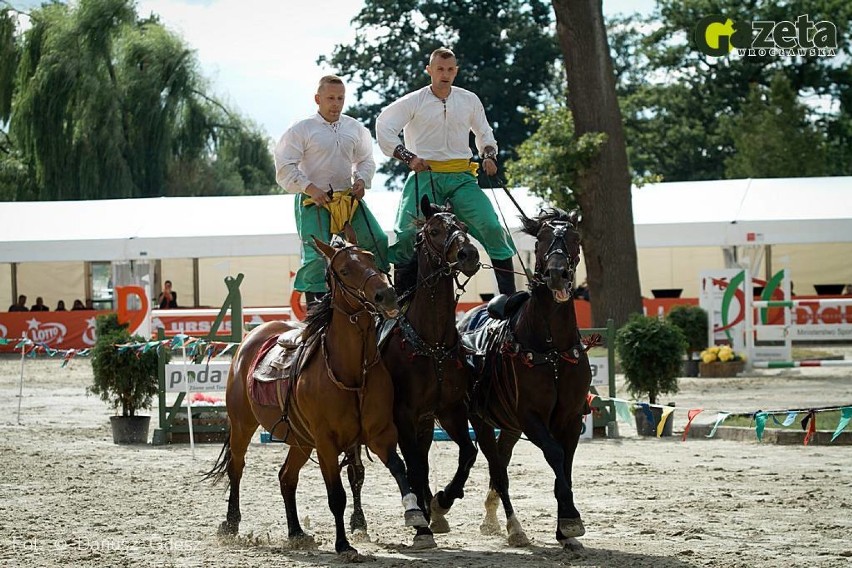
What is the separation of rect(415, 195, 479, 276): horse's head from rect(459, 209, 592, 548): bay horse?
1.58ft

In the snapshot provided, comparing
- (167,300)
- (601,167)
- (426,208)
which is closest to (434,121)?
(426,208)

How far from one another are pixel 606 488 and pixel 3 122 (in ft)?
110

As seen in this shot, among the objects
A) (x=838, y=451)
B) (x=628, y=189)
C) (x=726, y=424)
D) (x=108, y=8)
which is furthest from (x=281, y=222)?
(x=838, y=451)

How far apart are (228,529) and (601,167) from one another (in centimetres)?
1555

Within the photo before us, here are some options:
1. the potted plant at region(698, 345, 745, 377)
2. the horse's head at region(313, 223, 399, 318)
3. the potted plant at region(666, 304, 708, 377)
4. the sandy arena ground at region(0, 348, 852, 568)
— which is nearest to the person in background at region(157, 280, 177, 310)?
the potted plant at region(666, 304, 708, 377)

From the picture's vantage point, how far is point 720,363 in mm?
21703

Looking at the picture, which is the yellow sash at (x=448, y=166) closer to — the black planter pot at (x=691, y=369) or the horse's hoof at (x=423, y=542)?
the horse's hoof at (x=423, y=542)

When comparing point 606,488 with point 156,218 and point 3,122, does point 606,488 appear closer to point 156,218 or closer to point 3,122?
point 156,218

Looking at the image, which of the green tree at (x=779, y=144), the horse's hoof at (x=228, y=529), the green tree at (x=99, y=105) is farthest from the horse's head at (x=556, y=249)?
the green tree at (x=779, y=144)

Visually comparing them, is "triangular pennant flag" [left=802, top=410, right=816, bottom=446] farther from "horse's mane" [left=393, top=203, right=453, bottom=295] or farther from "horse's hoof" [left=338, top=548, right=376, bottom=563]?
"horse's hoof" [left=338, top=548, right=376, bottom=563]

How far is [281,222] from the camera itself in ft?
97.0

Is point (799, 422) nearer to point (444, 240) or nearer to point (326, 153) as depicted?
point (326, 153)

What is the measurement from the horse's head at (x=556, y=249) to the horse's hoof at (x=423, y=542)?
5.17 feet

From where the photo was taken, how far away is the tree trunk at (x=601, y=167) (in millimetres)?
22516
